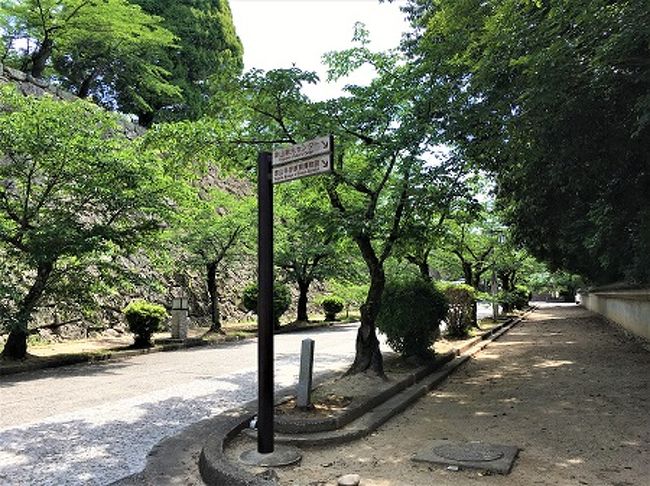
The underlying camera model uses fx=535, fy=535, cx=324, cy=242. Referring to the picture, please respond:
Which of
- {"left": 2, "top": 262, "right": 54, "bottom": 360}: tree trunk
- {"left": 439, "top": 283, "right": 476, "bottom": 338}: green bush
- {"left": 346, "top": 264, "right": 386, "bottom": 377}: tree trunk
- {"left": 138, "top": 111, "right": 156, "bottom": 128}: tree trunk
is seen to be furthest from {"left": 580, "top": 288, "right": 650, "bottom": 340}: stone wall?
{"left": 138, "top": 111, "right": 156, "bottom": 128}: tree trunk

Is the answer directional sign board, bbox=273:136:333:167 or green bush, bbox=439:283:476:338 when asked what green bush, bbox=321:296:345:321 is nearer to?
green bush, bbox=439:283:476:338

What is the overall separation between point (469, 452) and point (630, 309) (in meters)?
14.6

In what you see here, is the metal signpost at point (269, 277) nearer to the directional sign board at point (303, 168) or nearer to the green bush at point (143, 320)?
the directional sign board at point (303, 168)

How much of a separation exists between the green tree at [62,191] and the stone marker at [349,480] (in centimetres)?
844

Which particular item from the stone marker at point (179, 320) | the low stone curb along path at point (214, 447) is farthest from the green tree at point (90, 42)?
the low stone curb along path at point (214, 447)

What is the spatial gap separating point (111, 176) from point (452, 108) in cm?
744

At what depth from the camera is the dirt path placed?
4125 millimetres

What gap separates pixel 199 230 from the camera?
1811 cm

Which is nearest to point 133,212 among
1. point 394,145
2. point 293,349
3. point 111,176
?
point 111,176

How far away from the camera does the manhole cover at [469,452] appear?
446 centimetres

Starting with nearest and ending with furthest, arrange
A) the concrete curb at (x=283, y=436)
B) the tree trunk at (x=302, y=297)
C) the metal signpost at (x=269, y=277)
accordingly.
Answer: the concrete curb at (x=283, y=436), the metal signpost at (x=269, y=277), the tree trunk at (x=302, y=297)

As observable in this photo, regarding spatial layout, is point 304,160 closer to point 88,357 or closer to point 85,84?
point 88,357

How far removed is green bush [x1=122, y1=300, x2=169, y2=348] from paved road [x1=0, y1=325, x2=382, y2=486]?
196cm

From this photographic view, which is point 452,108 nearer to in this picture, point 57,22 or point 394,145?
point 394,145
